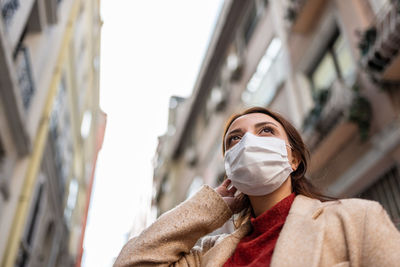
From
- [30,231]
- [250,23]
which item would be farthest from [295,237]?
[250,23]

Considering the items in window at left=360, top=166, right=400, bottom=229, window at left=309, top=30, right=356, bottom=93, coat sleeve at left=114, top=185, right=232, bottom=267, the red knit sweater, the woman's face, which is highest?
the woman's face

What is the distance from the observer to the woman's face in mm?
2350

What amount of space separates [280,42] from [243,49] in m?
3.13

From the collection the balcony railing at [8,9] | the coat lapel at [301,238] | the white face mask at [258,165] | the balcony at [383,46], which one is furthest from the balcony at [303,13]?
the coat lapel at [301,238]

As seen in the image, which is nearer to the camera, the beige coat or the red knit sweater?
the beige coat

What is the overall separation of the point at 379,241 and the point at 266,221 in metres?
0.60

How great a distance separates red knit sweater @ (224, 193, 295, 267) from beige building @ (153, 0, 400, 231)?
69cm

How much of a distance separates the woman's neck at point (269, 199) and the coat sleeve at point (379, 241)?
551mm

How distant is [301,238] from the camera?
1661mm

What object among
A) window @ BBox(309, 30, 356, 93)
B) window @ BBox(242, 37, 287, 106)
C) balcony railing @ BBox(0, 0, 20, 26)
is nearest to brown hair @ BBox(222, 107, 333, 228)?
balcony railing @ BBox(0, 0, 20, 26)

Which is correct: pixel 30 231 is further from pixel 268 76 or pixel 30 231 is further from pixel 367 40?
pixel 367 40

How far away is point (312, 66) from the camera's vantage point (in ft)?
31.0

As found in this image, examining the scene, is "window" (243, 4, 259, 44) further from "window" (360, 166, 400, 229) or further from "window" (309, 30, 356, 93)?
"window" (360, 166, 400, 229)

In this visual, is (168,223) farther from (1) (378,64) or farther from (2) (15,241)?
(2) (15,241)
